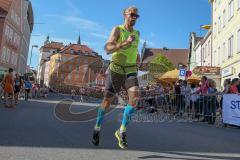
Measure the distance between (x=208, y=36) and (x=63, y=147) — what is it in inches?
1628

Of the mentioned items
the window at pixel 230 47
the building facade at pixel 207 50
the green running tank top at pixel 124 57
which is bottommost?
the green running tank top at pixel 124 57

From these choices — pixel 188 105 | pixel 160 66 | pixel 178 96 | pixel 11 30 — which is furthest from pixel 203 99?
pixel 11 30

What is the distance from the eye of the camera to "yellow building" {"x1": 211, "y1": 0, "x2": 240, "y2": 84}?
2888cm

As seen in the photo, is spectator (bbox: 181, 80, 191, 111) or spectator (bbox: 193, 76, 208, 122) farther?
spectator (bbox: 181, 80, 191, 111)

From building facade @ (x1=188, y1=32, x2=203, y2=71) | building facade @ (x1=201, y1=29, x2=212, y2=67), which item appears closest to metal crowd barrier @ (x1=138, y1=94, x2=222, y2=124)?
building facade @ (x1=201, y1=29, x2=212, y2=67)

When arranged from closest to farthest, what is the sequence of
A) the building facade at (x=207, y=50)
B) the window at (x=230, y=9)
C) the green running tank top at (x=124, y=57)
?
the green running tank top at (x=124, y=57) → the window at (x=230, y=9) → the building facade at (x=207, y=50)

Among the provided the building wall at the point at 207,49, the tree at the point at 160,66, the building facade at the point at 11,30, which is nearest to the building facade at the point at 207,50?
the building wall at the point at 207,49

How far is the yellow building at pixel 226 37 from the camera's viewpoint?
94.7ft

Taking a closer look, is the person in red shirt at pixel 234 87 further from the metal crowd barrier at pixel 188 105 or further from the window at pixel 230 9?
the window at pixel 230 9

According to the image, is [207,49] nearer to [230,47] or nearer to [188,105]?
[230,47]

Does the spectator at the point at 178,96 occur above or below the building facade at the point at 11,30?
below

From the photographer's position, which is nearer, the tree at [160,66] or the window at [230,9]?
the window at [230,9]

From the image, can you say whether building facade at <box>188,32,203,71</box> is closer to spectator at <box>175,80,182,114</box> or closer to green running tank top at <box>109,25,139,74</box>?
spectator at <box>175,80,182,114</box>

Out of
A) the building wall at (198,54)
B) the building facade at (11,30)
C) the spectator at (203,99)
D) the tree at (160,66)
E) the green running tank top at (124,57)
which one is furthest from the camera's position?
the building facade at (11,30)
